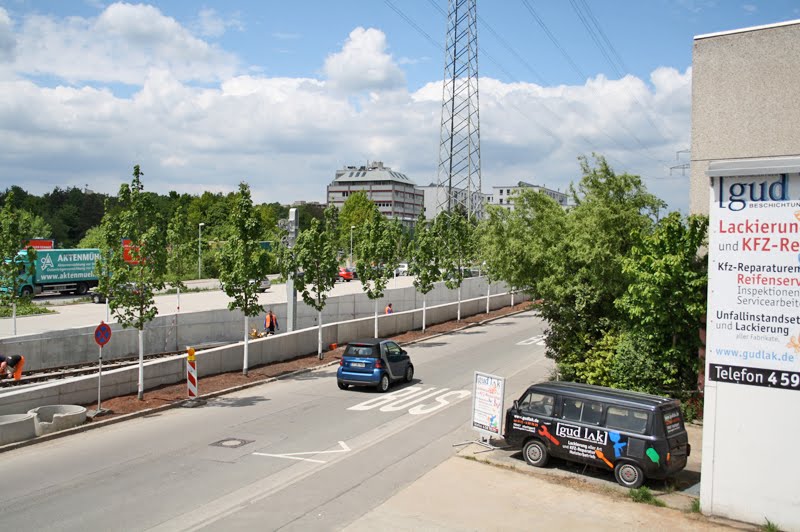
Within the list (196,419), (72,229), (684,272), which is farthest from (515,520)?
(72,229)

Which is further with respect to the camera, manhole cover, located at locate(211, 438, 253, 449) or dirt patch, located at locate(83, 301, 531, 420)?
dirt patch, located at locate(83, 301, 531, 420)

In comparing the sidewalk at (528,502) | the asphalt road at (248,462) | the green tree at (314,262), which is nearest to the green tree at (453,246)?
the green tree at (314,262)

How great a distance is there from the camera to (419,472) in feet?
43.4

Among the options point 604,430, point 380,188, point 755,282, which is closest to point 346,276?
point 604,430

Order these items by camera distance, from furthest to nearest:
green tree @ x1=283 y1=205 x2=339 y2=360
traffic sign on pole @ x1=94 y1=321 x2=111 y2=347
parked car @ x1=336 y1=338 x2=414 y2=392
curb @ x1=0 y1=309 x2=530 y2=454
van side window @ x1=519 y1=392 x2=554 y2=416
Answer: green tree @ x1=283 y1=205 x2=339 y2=360
parked car @ x1=336 y1=338 x2=414 y2=392
traffic sign on pole @ x1=94 y1=321 x2=111 y2=347
curb @ x1=0 y1=309 x2=530 y2=454
van side window @ x1=519 y1=392 x2=554 y2=416

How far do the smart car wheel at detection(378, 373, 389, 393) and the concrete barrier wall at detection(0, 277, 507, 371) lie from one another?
12600 millimetres

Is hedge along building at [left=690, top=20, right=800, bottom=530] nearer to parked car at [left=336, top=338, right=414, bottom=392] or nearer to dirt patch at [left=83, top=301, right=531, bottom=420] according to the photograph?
parked car at [left=336, top=338, right=414, bottom=392]

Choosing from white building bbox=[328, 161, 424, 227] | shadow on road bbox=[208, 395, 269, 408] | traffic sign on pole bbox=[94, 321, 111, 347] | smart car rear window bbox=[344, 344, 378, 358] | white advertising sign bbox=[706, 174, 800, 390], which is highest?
white building bbox=[328, 161, 424, 227]

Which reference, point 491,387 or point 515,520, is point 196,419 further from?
point 515,520

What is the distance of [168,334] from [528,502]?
22.7 m

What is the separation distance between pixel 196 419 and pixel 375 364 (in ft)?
19.5

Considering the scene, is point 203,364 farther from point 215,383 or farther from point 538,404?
point 538,404

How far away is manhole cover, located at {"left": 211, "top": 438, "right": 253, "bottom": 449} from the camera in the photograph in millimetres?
14766

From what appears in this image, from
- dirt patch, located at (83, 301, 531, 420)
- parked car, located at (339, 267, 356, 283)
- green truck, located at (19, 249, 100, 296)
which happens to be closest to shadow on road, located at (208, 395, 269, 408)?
dirt patch, located at (83, 301, 531, 420)
